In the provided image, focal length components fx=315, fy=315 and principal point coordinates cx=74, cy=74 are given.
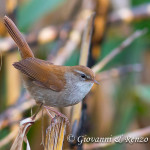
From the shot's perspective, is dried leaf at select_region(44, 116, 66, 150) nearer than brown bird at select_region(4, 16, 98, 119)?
Yes

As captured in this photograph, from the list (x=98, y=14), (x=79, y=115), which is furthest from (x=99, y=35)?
(x=79, y=115)

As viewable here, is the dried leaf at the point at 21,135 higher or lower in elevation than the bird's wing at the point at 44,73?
lower

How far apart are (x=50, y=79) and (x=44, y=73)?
7 centimetres

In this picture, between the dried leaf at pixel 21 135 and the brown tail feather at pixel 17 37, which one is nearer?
the dried leaf at pixel 21 135

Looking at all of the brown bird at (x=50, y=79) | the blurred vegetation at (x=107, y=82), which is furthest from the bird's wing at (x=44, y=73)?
the blurred vegetation at (x=107, y=82)

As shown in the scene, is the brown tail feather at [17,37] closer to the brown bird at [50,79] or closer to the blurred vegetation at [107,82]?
the brown bird at [50,79]

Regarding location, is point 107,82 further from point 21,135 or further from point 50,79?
point 21,135

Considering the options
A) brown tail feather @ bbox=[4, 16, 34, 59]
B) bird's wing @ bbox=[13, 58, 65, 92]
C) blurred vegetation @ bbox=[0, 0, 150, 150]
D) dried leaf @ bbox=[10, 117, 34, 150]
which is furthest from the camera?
blurred vegetation @ bbox=[0, 0, 150, 150]

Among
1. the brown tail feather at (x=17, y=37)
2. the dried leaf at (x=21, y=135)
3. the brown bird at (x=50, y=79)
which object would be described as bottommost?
the dried leaf at (x=21, y=135)

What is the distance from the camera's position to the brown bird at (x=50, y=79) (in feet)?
8.12

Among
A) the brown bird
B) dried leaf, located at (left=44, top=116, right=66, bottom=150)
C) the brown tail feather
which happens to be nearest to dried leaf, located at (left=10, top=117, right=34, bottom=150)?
dried leaf, located at (left=44, top=116, right=66, bottom=150)

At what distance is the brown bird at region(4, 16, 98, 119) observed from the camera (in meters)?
2.47

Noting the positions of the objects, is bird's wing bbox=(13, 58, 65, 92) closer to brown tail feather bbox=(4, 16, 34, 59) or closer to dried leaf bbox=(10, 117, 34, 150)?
brown tail feather bbox=(4, 16, 34, 59)

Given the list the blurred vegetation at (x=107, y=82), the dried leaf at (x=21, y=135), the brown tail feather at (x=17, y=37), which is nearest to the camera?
the dried leaf at (x=21, y=135)
